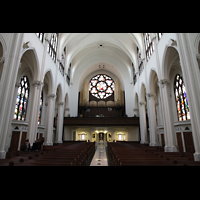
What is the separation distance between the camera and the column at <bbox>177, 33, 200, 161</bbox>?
6293mm

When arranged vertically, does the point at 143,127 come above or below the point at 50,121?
below

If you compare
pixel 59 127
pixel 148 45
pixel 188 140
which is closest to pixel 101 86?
pixel 59 127

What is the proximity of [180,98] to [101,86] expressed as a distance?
654 inches

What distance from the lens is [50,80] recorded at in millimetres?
14672

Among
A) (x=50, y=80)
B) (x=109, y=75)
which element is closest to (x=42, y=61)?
(x=50, y=80)

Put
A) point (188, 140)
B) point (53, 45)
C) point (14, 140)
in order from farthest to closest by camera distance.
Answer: point (53, 45)
point (14, 140)
point (188, 140)

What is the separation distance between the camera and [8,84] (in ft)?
22.4

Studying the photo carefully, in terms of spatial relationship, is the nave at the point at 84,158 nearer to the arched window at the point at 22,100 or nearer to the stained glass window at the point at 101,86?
the arched window at the point at 22,100

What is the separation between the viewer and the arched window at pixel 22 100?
1350cm

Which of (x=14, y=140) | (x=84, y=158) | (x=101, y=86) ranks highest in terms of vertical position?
(x=101, y=86)

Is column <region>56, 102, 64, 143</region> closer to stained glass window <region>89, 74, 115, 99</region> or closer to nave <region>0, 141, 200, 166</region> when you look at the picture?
nave <region>0, 141, 200, 166</region>

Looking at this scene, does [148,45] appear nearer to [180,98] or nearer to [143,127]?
[180,98]
